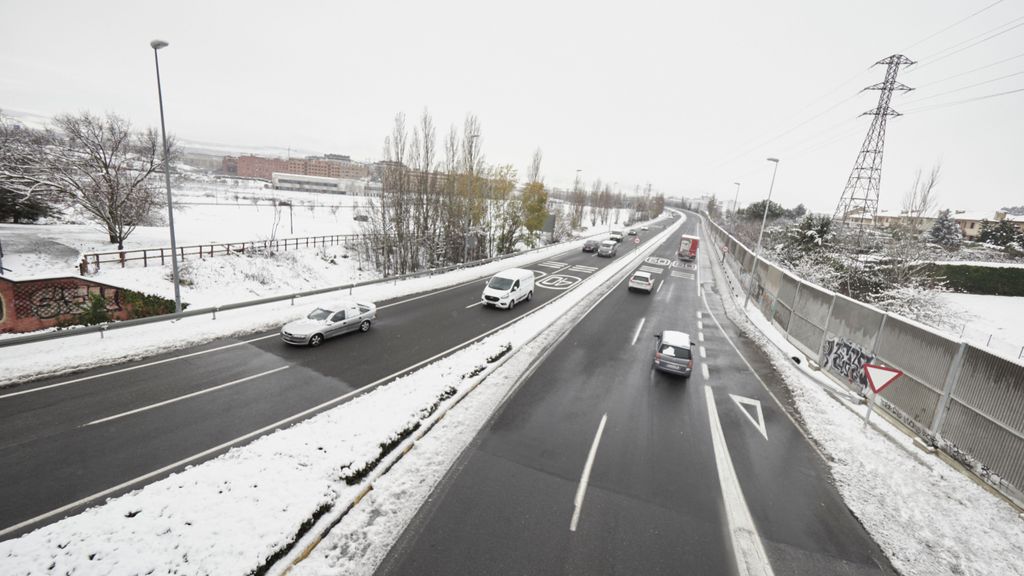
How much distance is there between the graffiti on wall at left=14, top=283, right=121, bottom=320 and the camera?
1556cm

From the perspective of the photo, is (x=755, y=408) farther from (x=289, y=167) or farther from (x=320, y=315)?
(x=289, y=167)

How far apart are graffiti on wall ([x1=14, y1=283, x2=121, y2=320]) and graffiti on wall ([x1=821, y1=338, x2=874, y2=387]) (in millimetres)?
31292

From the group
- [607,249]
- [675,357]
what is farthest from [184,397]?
[607,249]

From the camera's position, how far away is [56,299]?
16516 mm

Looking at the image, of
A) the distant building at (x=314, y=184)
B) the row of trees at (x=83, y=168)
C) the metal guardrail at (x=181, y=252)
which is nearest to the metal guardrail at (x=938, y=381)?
the metal guardrail at (x=181, y=252)

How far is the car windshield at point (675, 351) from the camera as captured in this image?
44.4ft

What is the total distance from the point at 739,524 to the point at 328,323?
571 inches

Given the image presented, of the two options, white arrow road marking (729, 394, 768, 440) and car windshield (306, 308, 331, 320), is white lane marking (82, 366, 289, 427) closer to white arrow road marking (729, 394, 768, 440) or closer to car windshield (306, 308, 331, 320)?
car windshield (306, 308, 331, 320)

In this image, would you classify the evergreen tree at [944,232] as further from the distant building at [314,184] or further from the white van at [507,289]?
the distant building at [314,184]

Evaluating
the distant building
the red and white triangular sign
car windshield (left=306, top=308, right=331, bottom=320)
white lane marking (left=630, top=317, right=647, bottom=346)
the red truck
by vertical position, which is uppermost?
the distant building

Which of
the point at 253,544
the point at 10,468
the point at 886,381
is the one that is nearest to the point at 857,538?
the point at 886,381

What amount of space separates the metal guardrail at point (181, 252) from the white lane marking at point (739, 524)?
29.2m

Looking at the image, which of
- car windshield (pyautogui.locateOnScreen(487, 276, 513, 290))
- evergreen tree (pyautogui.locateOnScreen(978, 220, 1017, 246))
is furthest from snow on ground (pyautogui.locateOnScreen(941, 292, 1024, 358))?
evergreen tree (pyautogui.locateOnScreen(978, 220, 1017, 246))

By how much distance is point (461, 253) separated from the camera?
39469 mm
